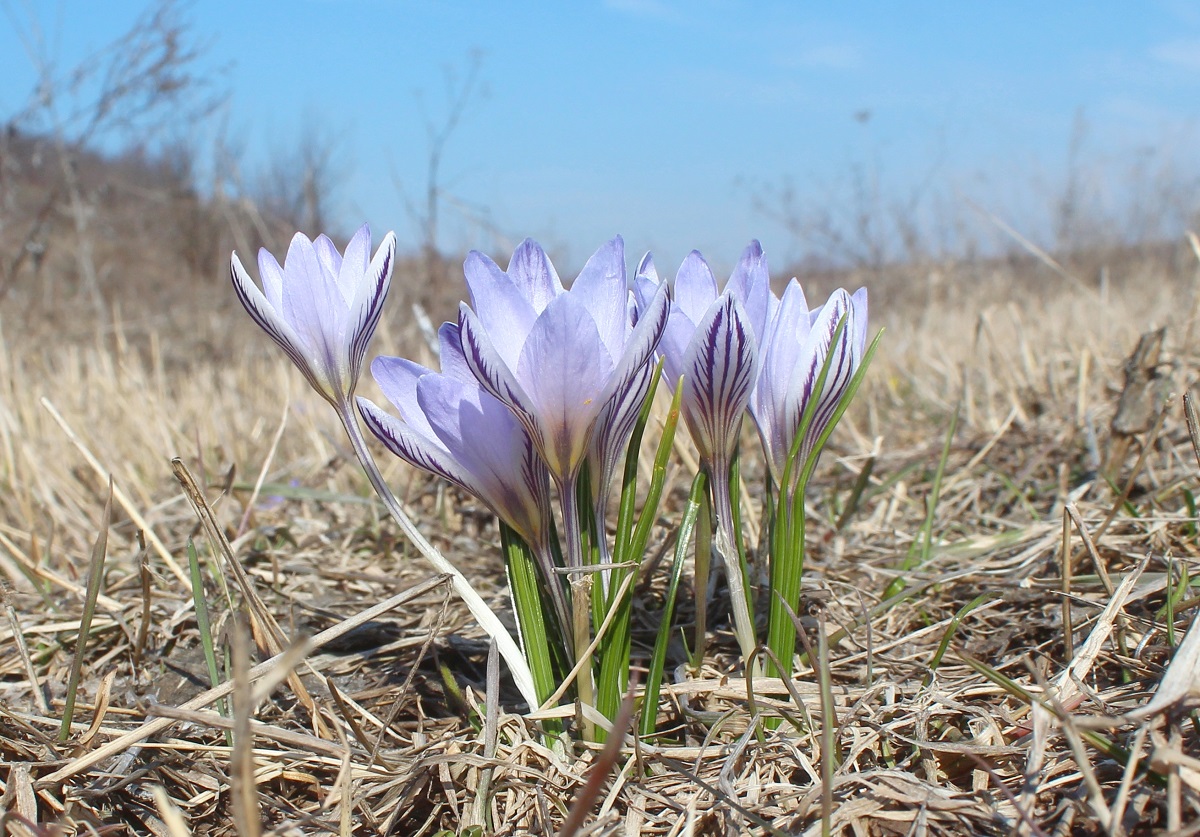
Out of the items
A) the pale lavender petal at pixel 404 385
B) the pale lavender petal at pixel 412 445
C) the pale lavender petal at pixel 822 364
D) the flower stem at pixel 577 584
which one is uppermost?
the pale lavender petal at pixel 822 364

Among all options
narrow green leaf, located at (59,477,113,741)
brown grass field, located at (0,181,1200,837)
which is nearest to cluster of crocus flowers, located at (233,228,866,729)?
brown grass field, located at (0,181,1200,837)

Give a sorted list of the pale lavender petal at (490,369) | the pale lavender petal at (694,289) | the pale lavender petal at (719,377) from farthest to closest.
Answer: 1. the pale lavender petal at (694,289)
2. the pale lavender petal at (719,377)
3. the pale lavender petal at (490,369)

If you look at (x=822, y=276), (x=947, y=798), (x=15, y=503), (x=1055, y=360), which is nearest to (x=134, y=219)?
(x=822, y=276)

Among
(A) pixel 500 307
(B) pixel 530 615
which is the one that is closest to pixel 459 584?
(B) pixel 530 615

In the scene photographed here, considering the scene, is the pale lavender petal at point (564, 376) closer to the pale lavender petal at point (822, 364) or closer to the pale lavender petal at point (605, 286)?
the pale lavender petal at point (605, 286)

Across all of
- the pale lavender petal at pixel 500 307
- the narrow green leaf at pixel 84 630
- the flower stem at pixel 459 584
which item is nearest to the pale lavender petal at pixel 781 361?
A: the pale lavender petal at pixel 500 307
